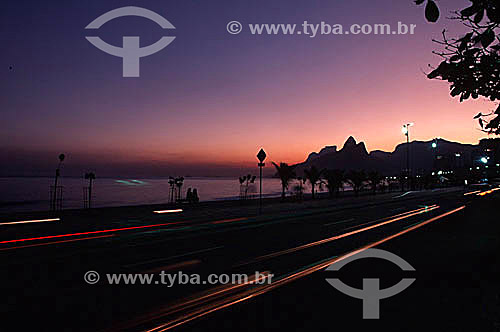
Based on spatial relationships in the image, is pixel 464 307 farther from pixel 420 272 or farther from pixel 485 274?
pixel 485 274

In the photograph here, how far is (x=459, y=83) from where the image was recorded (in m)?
2.98

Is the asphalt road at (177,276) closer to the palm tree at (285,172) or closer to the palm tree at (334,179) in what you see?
the palm tree at (285,172)

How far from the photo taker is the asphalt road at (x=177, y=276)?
15.8 feet

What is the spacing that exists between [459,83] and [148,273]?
7347mm
